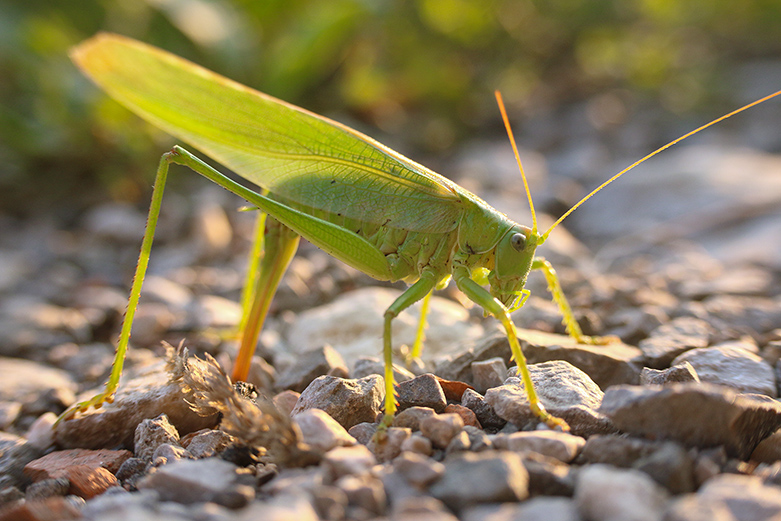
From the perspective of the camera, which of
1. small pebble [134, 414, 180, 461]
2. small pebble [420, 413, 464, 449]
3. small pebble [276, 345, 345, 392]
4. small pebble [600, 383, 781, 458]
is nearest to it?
small pebble [600, 383, 781, 458]

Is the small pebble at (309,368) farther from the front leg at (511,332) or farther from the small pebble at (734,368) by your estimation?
the small pebble at (734,368)

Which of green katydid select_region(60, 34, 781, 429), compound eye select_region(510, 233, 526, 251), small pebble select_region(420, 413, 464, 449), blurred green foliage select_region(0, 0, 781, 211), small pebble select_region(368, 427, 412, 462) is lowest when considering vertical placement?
small pebble select_region(368, 427, 412, 462)

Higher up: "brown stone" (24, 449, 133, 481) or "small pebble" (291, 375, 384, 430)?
"small pebble" (291, 375, 384, 430)

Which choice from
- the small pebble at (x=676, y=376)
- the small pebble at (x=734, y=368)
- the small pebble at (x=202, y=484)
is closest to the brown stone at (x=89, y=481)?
the small pebble at (x=202, y=484)

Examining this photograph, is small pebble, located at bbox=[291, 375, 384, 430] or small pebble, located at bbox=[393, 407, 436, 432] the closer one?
small pebble, located at bbox=[393, 407, 436, 432]

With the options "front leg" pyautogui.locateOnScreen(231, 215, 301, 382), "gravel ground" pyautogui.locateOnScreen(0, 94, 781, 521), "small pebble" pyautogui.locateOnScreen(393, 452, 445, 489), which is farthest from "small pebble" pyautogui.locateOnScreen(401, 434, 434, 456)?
"front leg" pyautogui.locateOnScreen(231, 215, 301, 382)

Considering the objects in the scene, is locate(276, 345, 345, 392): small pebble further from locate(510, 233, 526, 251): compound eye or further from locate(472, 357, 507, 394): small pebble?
locate(510, 233, 526, 251): compound eye

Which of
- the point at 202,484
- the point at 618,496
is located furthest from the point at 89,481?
the point at 618,496

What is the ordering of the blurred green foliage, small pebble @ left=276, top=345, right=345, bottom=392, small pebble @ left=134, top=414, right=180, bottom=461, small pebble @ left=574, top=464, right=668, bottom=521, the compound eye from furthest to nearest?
1. the blurred green foliage
2. small pebble @ left=276, top=345, right=345, bottom=392
3. the compound eye
4. small pebble @ left=134, top=414, right=180, bottom=461
5. small pebble @ left=574, top=464, right=668, bottom=521
